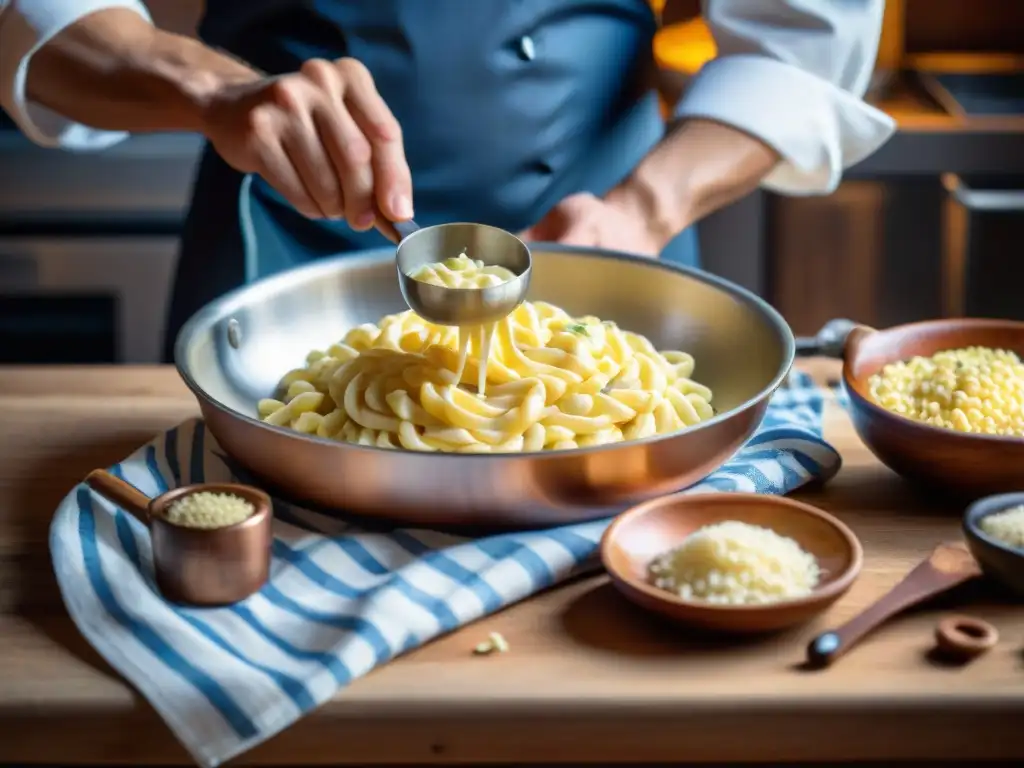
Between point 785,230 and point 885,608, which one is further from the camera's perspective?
point 785,230

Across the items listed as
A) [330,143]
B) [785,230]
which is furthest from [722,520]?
[785,230]

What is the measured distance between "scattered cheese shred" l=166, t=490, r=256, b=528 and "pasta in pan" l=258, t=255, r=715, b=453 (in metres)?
0.18

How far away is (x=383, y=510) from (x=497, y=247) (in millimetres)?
383

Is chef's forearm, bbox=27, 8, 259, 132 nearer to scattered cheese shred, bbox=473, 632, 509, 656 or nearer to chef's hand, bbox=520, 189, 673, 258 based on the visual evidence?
chef's hand, bbox=520, 189, 673, 258

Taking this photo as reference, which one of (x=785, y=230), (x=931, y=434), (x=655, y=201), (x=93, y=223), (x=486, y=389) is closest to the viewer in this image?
(x=931, y=434)

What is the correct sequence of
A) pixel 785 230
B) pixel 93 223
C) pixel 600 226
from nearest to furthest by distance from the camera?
pixel 600 226 < pixel 93 223 < pixel 785 230

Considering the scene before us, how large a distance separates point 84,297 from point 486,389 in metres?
1.86

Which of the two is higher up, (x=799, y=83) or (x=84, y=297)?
(x=799, y=83)

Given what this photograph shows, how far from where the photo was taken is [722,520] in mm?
1098

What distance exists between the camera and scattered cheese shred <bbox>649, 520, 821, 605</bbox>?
3.17ft

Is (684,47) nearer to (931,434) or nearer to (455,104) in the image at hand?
(455,104)

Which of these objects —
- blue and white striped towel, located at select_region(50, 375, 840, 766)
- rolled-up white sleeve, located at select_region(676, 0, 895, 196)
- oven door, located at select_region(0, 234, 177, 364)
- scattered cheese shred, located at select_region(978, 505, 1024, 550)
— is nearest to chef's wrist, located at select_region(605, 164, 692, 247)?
rolled-up white sleeve, located at select_region(676, 0, 895, 196)

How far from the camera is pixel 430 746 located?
92cm

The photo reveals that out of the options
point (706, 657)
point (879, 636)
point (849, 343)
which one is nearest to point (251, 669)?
point (706, 657)
